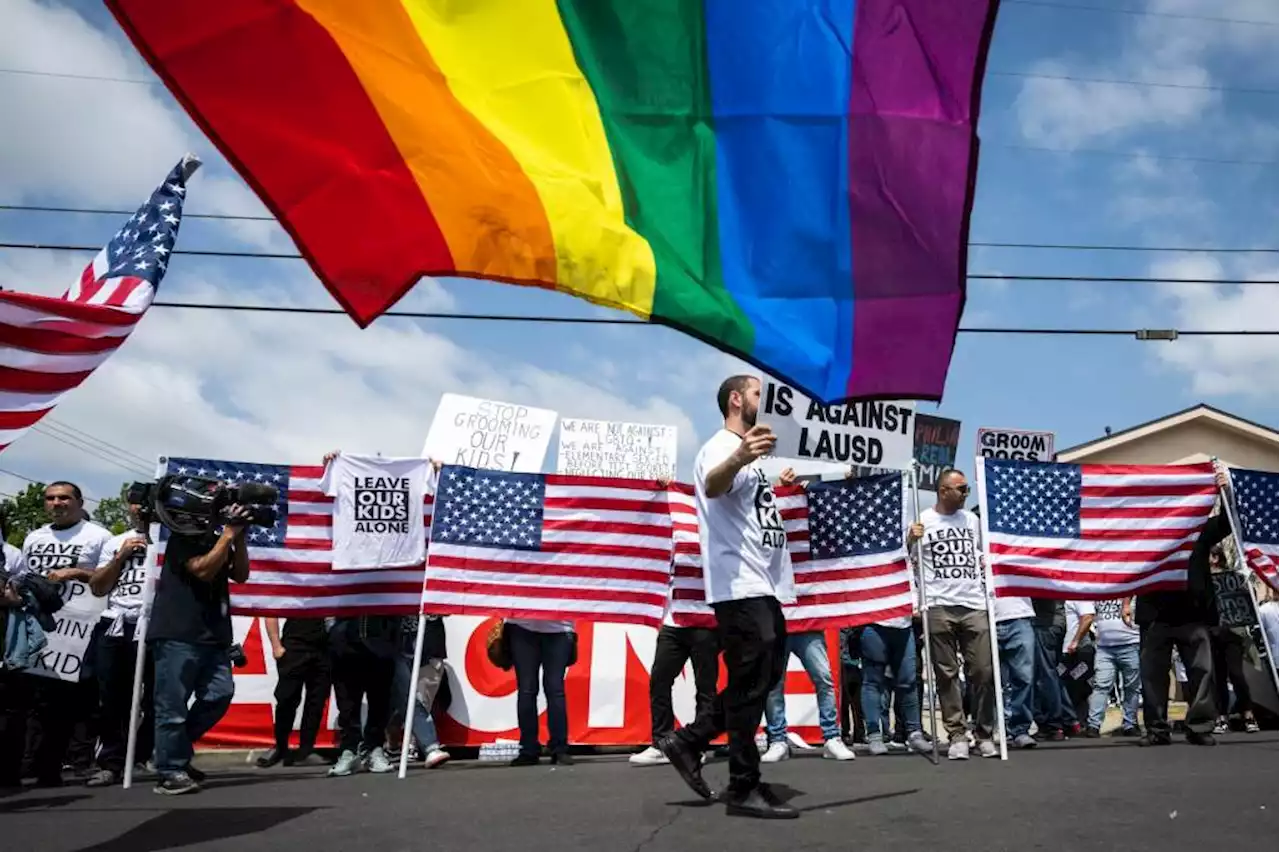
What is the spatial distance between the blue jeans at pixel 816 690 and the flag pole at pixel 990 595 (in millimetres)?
1254

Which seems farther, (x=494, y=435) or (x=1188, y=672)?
(x=494, y=435)

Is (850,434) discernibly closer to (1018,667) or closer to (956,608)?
(956,608)

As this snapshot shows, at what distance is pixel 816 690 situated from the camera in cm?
881

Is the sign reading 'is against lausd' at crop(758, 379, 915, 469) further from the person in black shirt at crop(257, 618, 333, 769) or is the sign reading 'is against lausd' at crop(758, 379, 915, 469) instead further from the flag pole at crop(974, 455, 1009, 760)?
the person in black shirt at crop(257, 618, 333, 769)

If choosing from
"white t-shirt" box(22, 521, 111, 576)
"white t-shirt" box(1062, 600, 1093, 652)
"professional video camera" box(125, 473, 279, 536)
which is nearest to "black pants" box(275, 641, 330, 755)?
"white t-shirt" box(22, 521, 111, 576)

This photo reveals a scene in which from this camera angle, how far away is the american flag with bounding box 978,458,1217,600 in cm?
855

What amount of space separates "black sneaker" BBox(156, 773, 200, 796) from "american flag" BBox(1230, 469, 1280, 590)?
798 cm

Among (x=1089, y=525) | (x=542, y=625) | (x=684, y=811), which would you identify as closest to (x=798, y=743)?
(x=542, y=625)

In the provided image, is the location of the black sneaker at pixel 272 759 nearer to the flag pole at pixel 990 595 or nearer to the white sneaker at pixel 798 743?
the white sneaker at pixel 798 743

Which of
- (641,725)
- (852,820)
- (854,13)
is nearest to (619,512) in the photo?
(641,725)

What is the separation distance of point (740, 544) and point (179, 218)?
3.29 metres

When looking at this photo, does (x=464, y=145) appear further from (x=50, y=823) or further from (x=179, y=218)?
(x=50, y=823)

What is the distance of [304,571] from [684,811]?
13.8ft

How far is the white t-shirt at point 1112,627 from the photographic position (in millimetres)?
11414
